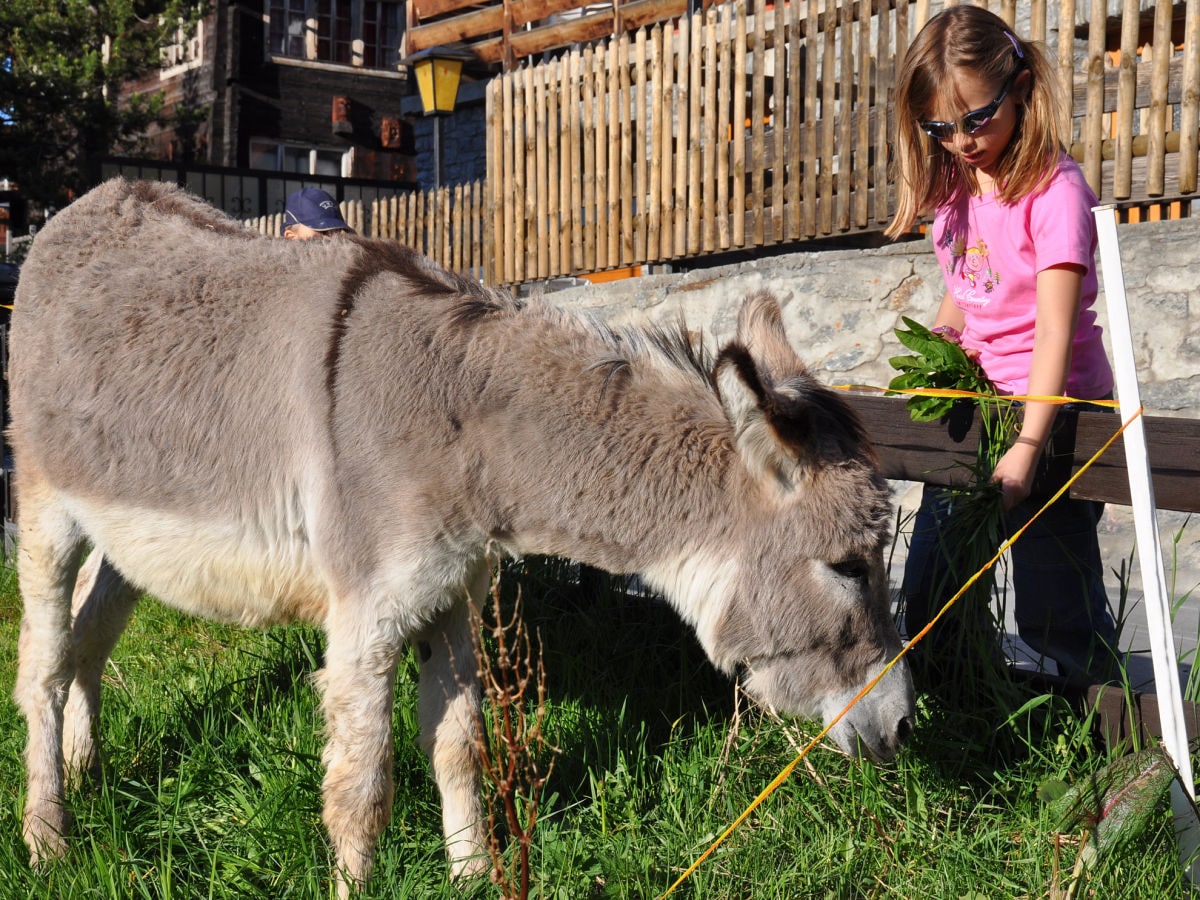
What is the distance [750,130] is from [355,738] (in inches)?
209

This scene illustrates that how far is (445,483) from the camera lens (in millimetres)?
2385

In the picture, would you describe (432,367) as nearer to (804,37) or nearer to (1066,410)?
(1066,410)

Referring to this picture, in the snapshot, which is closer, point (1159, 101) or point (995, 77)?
point (995, 77)

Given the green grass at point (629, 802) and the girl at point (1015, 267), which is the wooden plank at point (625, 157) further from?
the girl at point (1015, 267)

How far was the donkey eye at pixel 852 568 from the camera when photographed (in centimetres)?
237

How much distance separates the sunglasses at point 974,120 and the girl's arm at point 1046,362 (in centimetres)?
40

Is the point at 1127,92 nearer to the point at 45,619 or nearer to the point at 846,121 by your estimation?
the point at 846,121

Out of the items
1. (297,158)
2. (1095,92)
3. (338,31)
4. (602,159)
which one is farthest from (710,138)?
(338,31)

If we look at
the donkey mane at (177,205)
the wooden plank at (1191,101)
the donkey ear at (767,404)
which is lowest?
the donkey ear at (767,404)

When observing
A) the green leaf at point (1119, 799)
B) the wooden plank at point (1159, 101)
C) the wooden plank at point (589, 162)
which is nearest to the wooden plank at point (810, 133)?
the wooden plank at point (589, 162)

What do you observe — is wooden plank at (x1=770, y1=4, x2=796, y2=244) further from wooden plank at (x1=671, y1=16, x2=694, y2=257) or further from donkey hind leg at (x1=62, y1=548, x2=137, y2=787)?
donkey hind leg at (x1=62, y1=548, x2=137, y2=787)

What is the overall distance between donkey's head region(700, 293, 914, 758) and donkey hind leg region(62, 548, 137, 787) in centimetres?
196

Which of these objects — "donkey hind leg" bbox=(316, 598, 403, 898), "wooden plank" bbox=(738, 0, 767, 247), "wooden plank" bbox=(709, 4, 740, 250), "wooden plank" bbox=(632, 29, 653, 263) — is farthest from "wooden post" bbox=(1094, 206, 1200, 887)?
"wooden plank" bbox=(632, 29, 653, 263)

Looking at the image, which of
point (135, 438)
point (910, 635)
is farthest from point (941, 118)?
point (135, 438)
